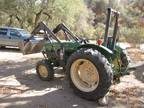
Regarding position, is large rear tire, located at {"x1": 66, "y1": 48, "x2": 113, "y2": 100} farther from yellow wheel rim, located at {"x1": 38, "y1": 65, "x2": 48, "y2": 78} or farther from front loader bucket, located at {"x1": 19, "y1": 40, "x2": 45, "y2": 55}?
front loader bucket, located at {"x1": 19, "y1": 40, "x2": 45, "y2": 55}

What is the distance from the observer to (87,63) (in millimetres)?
7234

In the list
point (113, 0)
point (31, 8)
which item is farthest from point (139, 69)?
point (113, 0)

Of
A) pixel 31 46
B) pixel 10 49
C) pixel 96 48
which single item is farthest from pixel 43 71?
pixel 10 49

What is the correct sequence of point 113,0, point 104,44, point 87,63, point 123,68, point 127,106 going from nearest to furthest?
point 127,106
point 87,63
point 104,44
point 123,68
point 113,0

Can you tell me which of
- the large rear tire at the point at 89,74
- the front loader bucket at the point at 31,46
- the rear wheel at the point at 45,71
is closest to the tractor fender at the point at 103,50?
the large rear tire at the point at 89,74

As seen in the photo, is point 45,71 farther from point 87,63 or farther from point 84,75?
point 87,63

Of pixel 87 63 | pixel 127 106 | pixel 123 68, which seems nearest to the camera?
pixel 127 106

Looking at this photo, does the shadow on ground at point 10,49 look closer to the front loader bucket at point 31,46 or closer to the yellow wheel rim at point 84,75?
the front loader bucket at point 31,46

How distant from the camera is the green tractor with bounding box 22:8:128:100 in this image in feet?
22.0

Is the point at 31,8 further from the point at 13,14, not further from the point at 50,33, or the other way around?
the point at 50,33

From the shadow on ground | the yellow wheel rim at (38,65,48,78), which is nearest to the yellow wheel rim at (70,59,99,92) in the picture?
the yellow wheel rim at (38,65,48,78)

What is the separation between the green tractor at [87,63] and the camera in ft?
22.0

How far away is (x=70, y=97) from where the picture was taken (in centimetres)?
729

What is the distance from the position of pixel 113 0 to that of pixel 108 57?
57.1 m
